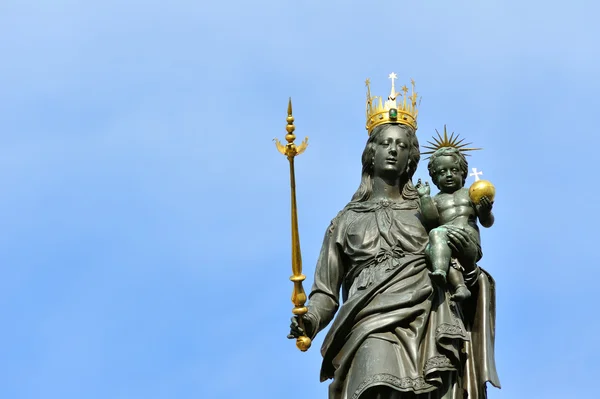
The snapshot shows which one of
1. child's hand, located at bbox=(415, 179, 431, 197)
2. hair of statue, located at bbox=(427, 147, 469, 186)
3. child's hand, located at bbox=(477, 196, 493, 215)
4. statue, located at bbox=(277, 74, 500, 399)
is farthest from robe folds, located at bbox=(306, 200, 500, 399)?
child's hand, located at bbox=(477, 196, 493, 215)

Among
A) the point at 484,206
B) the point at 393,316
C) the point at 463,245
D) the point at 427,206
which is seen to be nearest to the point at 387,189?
the point at 427,206

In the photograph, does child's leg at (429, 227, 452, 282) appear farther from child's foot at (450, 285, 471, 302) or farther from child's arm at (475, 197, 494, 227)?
child's arm at (475, 197, 494, 227)

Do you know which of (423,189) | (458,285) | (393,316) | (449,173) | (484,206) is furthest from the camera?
(449,173)

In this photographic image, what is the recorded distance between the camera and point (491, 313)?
21.3m

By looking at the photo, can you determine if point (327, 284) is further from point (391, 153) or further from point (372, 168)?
point (391, 153)

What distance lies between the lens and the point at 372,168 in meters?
22.2

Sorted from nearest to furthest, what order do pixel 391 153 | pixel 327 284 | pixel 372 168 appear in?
pixel 327 284, pixel 391 153, pixel 372 168

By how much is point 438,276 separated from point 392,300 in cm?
59

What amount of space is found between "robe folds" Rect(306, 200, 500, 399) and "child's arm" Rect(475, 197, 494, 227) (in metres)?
0.57

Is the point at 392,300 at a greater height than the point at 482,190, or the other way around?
the point at 482,190

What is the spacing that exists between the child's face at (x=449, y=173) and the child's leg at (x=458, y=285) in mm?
1060

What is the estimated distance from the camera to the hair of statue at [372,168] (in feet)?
72.7

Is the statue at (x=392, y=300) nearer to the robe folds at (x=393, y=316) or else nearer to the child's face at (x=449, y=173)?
the robe folds at (x=393, y=316)

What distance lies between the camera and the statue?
66.7 feet
